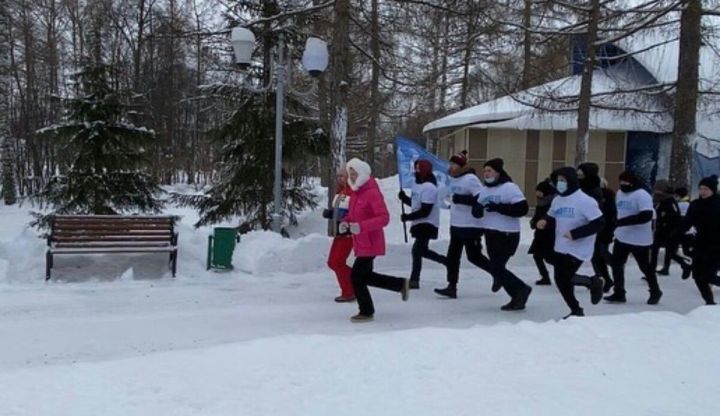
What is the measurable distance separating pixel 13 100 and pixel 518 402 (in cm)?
3608

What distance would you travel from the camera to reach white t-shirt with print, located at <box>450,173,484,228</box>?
7.12 meters

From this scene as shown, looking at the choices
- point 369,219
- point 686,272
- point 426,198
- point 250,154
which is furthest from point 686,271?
point 250,154

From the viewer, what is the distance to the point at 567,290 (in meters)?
6.19

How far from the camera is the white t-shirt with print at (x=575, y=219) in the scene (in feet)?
19.6

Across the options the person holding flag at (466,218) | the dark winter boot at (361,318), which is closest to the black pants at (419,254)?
the person holding flag at (466,218)

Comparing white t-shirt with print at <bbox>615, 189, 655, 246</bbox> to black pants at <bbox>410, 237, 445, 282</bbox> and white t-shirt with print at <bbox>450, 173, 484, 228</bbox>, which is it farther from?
black pants at <bbox>410, 237, 445, 282</bbox>

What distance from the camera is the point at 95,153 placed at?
1007 centimetres

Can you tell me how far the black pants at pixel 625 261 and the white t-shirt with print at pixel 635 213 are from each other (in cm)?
7

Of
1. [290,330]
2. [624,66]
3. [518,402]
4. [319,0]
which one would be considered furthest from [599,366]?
[624,66]

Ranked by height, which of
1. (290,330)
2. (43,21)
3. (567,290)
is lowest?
(290,330)

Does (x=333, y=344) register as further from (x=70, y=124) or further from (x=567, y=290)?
(x=70, y=124)

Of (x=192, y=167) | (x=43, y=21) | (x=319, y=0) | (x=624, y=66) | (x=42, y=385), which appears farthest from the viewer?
(x=192, y=167)

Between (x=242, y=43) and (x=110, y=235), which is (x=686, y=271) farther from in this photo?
(x=110, y=235)

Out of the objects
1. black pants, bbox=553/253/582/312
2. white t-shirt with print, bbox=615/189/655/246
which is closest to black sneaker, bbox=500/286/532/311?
black pants, bbox=553/253/582/312
